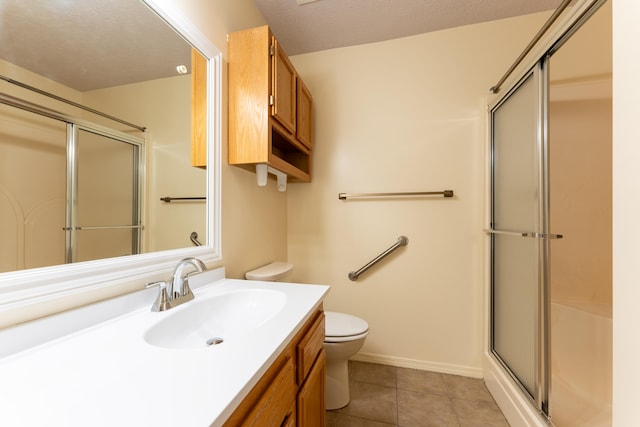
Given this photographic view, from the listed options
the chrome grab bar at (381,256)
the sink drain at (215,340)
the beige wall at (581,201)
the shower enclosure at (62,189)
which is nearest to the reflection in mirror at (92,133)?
the shower enclosure at (62,189)

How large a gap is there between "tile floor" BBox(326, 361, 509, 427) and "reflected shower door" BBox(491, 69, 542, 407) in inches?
10.6

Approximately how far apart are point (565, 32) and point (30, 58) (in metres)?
1.73

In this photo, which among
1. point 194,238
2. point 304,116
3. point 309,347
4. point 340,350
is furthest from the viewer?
point 304,116

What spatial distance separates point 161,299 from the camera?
2.60ft

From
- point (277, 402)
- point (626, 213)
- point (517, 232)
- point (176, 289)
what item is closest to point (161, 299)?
point (176, 289)

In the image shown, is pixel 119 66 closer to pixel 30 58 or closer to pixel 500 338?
pixel 30 58

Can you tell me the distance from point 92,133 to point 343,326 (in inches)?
53.8

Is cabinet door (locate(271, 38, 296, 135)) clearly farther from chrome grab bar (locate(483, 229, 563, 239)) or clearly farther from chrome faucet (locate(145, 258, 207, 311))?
chrome grab bar (locate(483, 229, 563, 239))

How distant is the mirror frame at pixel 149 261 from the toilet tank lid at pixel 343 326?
71cm

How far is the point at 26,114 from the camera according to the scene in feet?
1.94

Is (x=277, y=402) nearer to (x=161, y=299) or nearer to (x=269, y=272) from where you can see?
(x=161, y=299)

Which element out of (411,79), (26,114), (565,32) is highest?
(411,79)

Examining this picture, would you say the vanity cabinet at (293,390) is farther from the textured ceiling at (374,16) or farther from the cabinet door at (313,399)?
the textured ceiling at (374,16)

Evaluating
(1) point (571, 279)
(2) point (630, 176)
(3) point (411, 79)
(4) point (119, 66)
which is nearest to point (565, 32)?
(2) point (630, 176)
